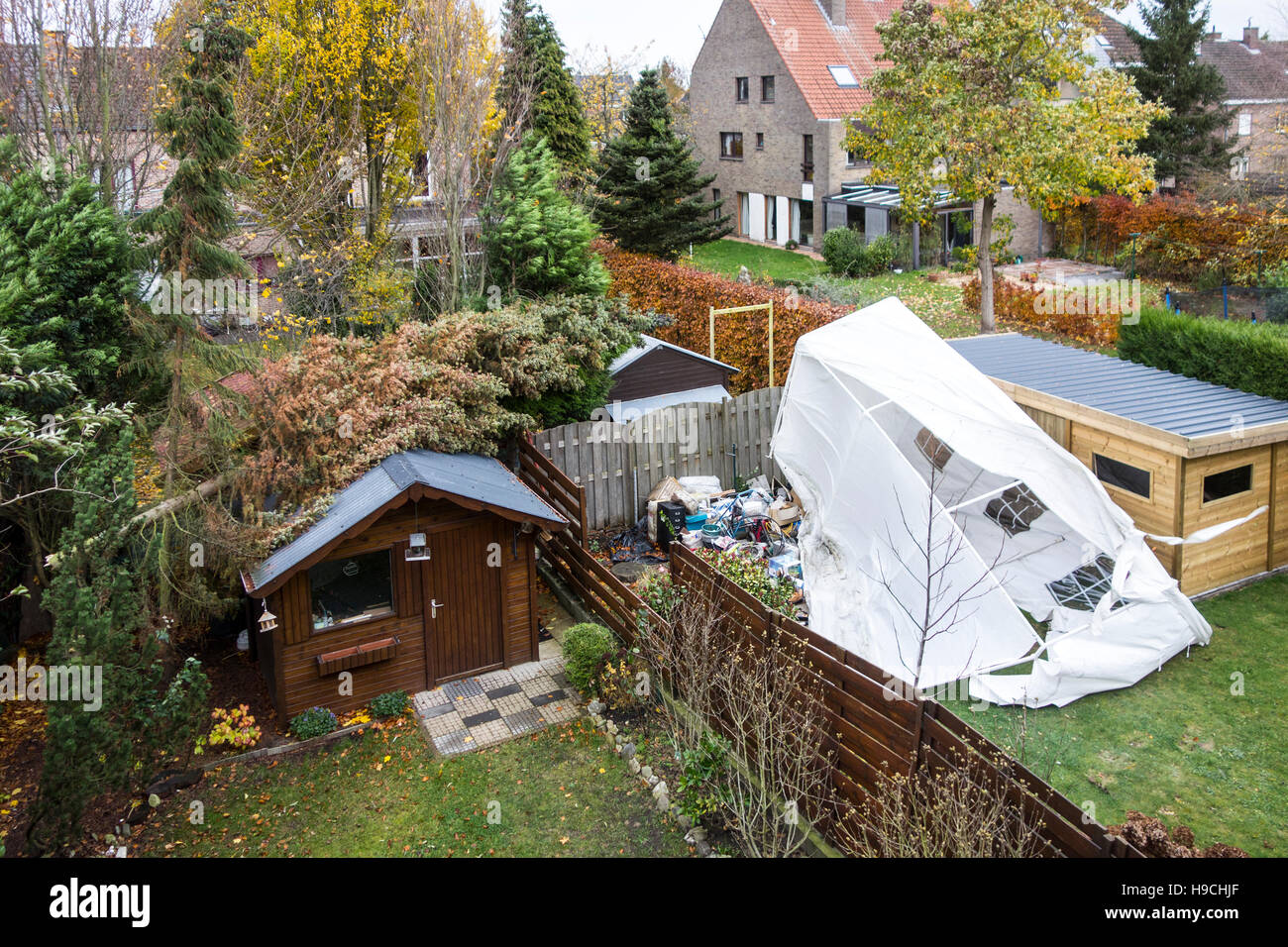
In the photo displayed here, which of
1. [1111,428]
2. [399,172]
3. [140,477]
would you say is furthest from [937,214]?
[140,477]

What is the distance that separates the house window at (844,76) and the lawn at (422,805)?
33.8 metres

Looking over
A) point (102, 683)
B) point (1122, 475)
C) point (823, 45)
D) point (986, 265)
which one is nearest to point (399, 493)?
point (102, 683)

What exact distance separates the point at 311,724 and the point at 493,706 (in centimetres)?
213

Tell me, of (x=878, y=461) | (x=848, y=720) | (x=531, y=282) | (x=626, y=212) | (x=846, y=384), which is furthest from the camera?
(x=626, y=212)

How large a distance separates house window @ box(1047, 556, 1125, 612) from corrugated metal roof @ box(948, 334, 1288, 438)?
196 centimetres

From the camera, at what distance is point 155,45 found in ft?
60.7

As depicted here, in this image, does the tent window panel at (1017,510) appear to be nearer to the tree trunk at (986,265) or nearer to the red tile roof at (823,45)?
the tree trunk at (986,265)

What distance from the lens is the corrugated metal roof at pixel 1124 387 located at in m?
13.5

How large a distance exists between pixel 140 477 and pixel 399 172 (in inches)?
479

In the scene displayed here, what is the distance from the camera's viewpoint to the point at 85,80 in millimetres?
17250

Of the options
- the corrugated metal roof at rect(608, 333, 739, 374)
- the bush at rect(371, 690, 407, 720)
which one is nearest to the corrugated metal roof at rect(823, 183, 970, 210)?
the corrugated metal roof at rect(608, 333, 739, 374)

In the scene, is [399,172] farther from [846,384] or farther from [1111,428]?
[1111,428]
